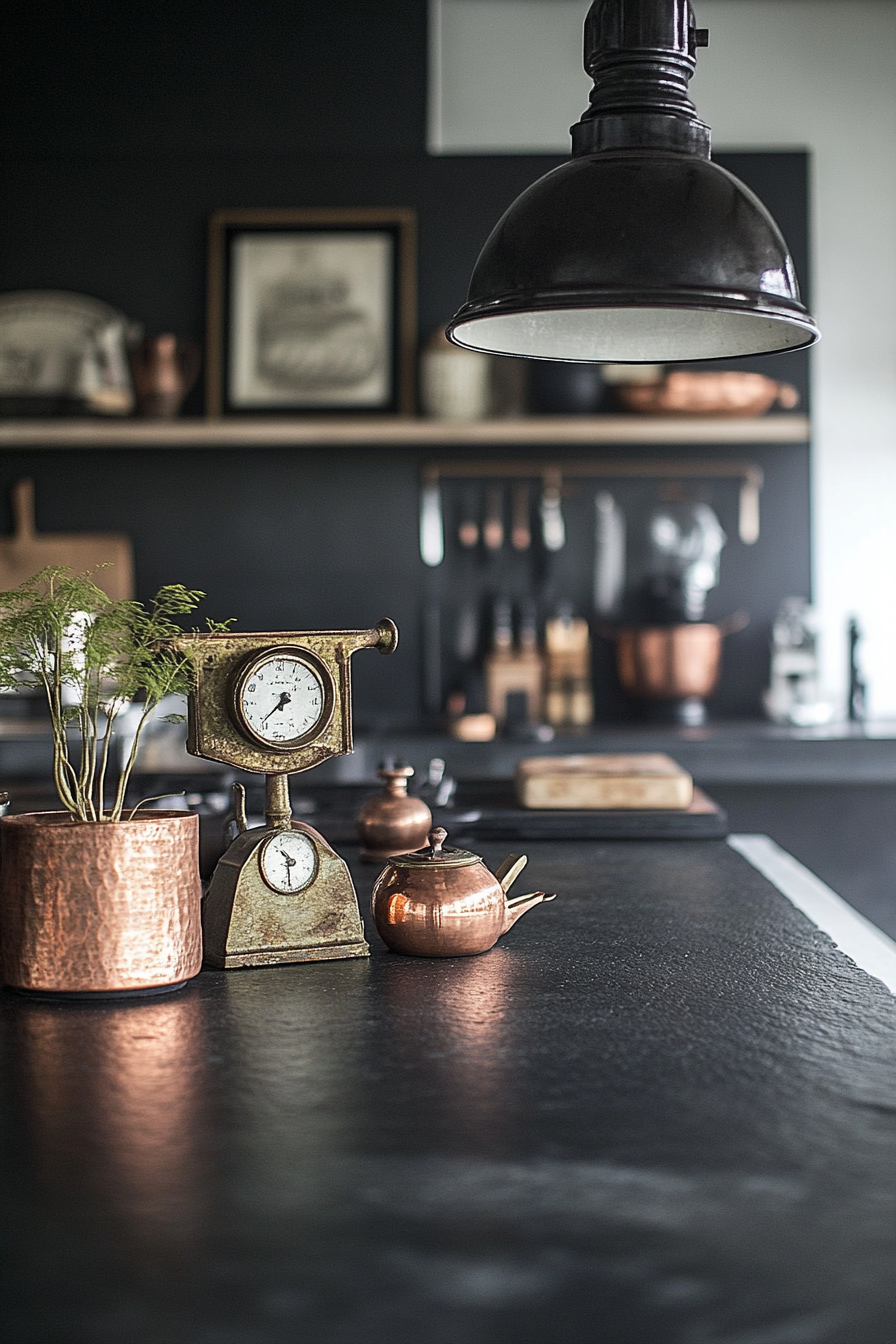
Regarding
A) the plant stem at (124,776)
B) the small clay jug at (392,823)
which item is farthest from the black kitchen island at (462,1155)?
the small clay jug at (392,823)

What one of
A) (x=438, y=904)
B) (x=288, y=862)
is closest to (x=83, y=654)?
(x=288, y=862)

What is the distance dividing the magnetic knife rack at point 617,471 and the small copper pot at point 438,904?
2.89 meters

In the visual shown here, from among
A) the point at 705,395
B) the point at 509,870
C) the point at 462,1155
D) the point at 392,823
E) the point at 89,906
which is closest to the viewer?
the point at 462,1155

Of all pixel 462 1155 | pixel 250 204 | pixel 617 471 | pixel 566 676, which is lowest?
pixel 462 1155

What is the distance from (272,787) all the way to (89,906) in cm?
21

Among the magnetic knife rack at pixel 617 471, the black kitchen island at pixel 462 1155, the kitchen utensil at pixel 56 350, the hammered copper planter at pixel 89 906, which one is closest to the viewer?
the black kitchen island at pixel 462 1155

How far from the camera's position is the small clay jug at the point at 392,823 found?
1633mm

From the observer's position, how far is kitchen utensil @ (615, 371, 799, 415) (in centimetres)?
374

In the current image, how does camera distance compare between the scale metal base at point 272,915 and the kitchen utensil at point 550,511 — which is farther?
the kitchen utensil at point 550,511

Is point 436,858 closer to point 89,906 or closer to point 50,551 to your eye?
point 89,906

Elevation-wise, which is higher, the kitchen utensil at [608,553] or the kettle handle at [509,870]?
the kitchen utensil at [608,553]

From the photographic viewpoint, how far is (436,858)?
1188 millimetres

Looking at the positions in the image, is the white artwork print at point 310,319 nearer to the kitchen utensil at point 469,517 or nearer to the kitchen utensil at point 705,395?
the kitchen utensil at point 469,517

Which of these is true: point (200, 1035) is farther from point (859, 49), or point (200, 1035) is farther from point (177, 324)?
point (859, 49)
